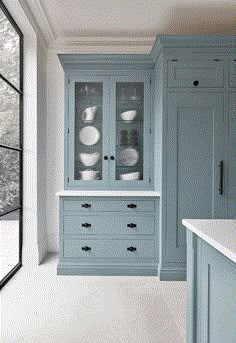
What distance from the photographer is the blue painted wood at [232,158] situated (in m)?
3.38

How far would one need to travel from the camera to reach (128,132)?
3.82m

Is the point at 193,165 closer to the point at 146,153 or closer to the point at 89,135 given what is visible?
the point at 146,153

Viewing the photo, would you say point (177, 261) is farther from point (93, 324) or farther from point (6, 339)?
point (6, 339)

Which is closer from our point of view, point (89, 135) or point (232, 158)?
point (232, 158)

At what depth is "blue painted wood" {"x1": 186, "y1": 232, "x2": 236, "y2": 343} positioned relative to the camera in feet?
3.96

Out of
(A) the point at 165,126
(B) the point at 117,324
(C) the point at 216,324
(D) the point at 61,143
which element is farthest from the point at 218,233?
(D) the point at 61,143

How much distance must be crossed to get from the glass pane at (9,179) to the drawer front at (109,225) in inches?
23.3

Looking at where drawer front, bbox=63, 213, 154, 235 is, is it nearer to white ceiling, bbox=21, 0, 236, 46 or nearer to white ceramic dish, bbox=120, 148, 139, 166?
white ceramic dish, bbox=120, 148, 139, 166

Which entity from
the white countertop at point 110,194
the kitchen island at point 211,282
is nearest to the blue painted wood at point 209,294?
the kitchen island at point 211,282

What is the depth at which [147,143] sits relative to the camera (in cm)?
380

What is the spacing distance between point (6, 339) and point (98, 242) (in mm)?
1496

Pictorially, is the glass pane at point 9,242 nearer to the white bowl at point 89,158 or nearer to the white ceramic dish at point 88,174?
the white ceramic dish at point 88,174

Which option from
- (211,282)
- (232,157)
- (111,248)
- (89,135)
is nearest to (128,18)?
(89,135)

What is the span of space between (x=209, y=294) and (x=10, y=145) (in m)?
2.65
